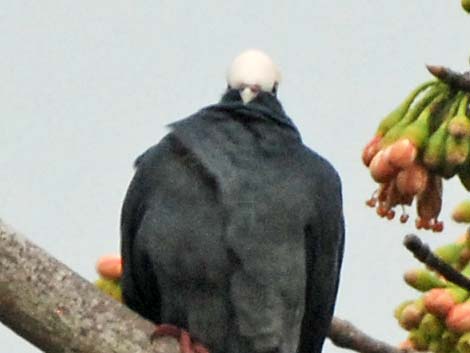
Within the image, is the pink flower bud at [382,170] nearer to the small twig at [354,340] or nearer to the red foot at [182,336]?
the small twig at [354,340]

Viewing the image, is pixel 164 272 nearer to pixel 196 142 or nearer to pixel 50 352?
pixel 196 142

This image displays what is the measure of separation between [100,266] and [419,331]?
0.67 m

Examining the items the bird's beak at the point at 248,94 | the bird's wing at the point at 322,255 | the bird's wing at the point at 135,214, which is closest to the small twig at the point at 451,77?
the bird's wing at the point at 322,255

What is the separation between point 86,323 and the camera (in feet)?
8.05

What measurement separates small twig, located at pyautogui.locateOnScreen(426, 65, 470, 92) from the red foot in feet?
2.42

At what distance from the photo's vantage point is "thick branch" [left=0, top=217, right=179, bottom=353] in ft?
8.00

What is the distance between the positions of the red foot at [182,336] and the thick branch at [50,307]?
0.15 meters

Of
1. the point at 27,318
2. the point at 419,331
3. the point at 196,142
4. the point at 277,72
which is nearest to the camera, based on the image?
the point at 27,318

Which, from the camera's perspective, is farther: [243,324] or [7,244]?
[243,324]

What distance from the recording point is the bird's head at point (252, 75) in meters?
3.24

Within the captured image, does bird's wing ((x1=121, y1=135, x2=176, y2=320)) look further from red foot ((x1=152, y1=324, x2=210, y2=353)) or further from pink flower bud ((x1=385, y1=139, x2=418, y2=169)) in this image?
pink flower bud ((x1=385, y1=139, x2=418, y2=169))

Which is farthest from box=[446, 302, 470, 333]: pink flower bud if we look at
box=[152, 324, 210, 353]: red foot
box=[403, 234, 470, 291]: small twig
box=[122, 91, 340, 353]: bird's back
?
box=[152, 324, 210, 353]: red foot

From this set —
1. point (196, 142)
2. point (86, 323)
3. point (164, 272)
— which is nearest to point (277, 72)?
point (196, 142)

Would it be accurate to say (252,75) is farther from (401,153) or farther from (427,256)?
(427,256)
